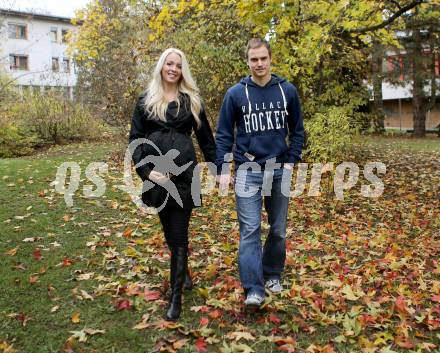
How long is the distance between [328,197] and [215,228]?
259 cm

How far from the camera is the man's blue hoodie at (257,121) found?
13.2ft

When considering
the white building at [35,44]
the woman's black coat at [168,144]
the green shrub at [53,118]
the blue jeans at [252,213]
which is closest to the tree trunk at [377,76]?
the green shrub at [53,118]

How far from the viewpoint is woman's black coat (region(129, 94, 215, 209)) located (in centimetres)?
393

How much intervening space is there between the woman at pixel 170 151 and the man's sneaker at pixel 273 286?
0.92 m

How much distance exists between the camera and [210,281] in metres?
4.92

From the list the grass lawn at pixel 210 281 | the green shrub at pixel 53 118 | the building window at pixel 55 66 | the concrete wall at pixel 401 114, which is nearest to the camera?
the grass lawn at pixel 210 281

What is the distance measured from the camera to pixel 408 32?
81.7 feet

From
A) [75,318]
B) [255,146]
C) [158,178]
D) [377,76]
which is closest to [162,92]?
[158,178]

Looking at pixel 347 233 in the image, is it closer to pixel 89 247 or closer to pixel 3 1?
pixel 89 247

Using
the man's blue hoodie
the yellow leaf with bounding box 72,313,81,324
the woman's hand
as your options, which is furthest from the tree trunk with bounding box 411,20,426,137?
the yellow leaf with bounding box 72,313,81,324

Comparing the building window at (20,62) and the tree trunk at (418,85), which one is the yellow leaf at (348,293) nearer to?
the tree trunk at (418,85)

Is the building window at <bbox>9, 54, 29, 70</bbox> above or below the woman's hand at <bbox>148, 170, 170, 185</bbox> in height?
above

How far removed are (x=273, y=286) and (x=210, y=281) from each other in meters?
0.70

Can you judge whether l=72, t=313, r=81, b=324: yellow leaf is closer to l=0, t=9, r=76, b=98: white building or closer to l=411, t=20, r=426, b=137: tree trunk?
l=411, t=20, r=426, b=137: tree trunk
